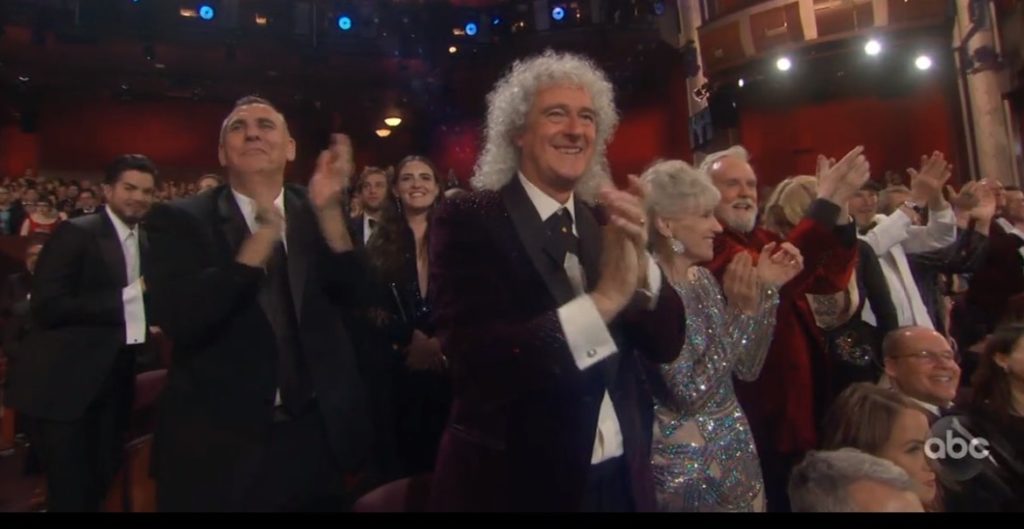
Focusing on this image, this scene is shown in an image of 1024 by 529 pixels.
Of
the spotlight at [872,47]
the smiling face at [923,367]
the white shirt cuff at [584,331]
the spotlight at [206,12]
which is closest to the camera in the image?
the white shirt cuff at [584,331]

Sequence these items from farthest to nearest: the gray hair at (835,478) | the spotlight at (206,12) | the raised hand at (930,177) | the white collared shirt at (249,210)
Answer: the spotlight at (206,12) → the raised hand at (930,177) → the white collared shirt at (249,210) → the gray hair at (835,478)

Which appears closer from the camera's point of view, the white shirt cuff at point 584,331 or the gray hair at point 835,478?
the white shirt cuff at point 584,331

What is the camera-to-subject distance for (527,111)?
1061 millimetres

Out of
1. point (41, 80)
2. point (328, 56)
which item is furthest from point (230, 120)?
point (41, 80)

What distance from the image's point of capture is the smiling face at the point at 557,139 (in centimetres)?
102

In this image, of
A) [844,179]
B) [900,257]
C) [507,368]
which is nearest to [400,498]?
[507,368]

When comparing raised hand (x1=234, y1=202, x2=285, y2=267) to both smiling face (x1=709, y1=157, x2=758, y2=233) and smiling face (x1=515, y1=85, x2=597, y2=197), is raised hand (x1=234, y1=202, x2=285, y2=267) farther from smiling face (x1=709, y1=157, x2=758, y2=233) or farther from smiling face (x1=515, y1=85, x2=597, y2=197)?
smiling face (x1=709, y1=157, x2=758, y2=233)

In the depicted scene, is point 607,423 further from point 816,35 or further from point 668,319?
point 816,35

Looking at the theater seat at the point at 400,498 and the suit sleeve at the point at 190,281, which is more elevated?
the suit sleeve at the point at 190,281

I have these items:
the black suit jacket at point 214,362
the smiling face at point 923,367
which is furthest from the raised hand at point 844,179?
the black suit jacket at point 214,362

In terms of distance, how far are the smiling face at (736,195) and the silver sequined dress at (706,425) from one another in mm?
327

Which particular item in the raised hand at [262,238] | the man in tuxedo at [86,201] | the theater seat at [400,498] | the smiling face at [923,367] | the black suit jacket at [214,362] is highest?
the man in tuxedo at [86,201]

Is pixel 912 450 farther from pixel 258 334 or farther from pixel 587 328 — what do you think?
pixel 258 334

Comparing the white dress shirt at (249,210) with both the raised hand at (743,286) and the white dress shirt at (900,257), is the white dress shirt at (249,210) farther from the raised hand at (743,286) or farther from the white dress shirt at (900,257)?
the white dress shirt at (900,257)
